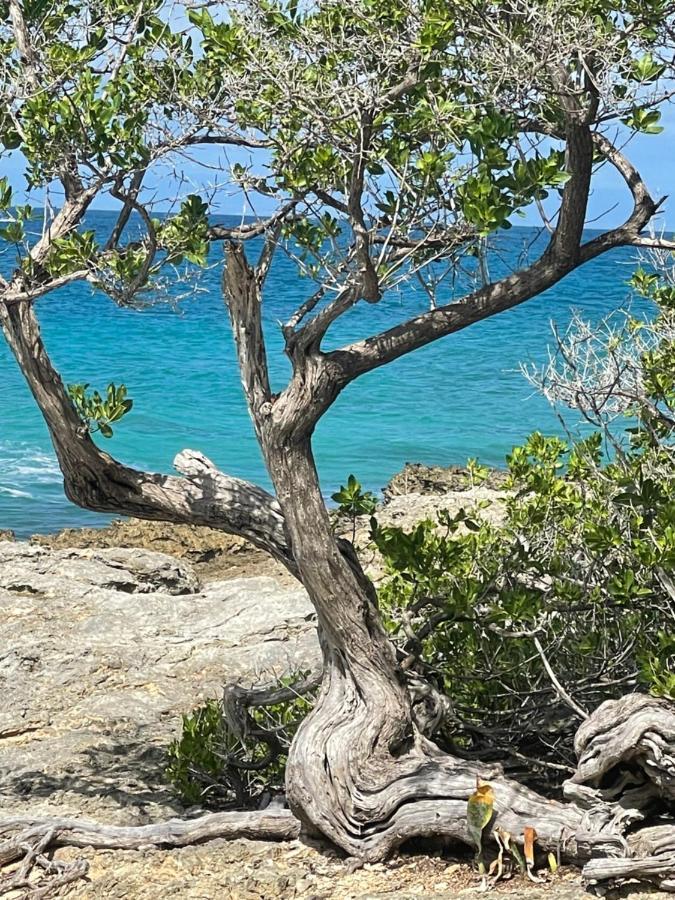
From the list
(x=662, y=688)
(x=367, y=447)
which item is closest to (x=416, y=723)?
(x=662, y=688)

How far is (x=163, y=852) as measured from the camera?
5762 mm

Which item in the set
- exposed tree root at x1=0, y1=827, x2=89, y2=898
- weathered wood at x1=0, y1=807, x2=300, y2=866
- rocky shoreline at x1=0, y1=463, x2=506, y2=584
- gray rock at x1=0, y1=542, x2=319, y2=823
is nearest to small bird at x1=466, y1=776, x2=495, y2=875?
weathered wood at x1=0, y1=807, x2=300, y2=866

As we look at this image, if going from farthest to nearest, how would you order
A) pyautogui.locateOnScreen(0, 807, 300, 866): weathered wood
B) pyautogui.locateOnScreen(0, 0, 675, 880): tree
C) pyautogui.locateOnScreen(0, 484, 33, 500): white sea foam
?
pyautogui.locateOnScreen(0, 484, 33, 500): white sea foam
pyautogui.locateOnScreen(0, 807, 300, 866): weathered wood
pyautogui.locateOnScreen(0, 0, 675, 880): tree

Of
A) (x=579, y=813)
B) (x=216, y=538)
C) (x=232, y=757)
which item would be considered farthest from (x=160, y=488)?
(x=216, y=538)

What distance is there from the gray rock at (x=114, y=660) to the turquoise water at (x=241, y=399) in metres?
2.92

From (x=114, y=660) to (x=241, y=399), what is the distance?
19.0m

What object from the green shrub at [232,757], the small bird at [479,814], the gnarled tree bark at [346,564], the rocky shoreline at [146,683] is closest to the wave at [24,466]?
the rocky shoreline at [146,683]

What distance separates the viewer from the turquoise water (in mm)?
20156

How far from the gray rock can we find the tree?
140cm

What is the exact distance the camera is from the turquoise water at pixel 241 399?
20156 mm

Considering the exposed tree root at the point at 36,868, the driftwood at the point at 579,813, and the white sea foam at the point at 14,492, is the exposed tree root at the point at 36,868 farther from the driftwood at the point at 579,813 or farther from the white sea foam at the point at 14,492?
the white sea foam at the point at 14,492

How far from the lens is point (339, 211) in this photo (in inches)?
211

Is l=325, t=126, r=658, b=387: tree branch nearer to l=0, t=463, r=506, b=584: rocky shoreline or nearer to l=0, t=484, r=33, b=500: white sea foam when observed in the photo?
l=0, t=463, r=506, b=584: rocky shoreline

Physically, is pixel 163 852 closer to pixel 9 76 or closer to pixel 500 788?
pixel 500 788
